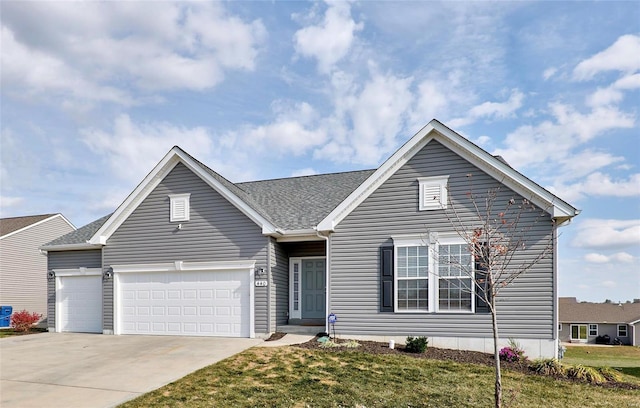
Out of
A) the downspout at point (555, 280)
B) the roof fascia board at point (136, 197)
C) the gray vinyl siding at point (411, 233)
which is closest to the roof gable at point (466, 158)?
the gray vinyl siding at point (411, 233)

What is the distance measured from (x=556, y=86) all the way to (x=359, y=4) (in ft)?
20.0

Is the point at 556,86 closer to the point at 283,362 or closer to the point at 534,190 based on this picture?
the point at 534,190

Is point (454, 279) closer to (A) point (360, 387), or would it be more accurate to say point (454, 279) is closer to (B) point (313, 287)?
(A) point (360, 387)

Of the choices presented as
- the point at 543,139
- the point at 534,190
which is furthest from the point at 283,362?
the point at 543,139

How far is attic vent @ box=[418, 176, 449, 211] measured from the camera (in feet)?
40.7

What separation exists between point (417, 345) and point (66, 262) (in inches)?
494

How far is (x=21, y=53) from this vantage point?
510 inches

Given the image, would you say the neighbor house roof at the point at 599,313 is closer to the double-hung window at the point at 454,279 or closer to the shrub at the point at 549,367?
the double-hung window at the point at 454,279

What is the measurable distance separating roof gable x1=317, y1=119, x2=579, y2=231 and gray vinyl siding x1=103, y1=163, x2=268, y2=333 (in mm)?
2536

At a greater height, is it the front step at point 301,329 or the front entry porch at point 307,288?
the front entry porch at point 307,288

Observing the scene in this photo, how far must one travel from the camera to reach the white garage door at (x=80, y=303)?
15.9m

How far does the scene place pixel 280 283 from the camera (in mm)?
14352

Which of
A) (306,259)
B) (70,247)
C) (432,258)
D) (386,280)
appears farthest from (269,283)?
(70,247)

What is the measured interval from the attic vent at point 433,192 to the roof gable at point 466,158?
2.61ft
